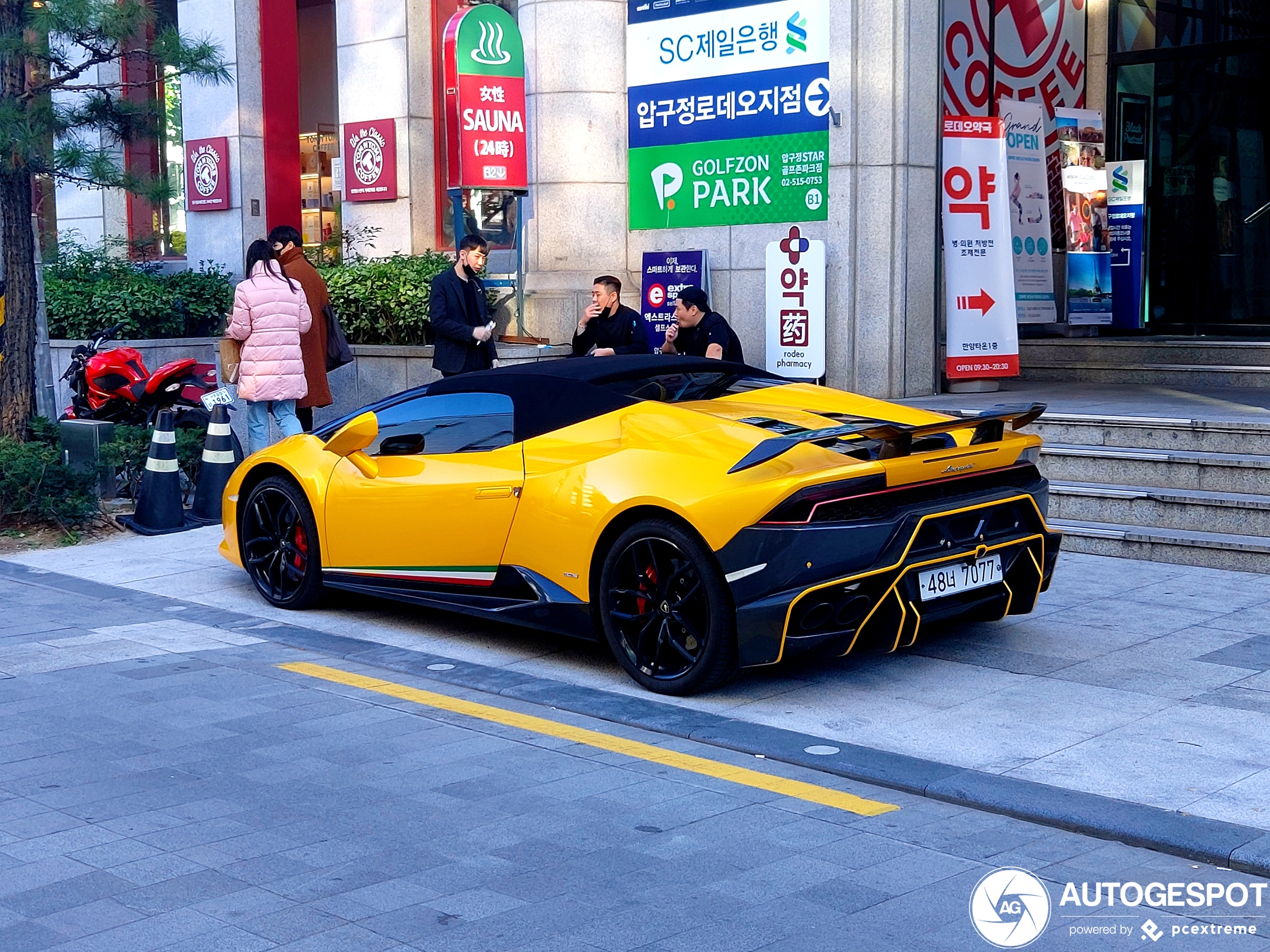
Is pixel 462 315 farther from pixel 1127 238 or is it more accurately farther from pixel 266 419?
pixel 1127 238

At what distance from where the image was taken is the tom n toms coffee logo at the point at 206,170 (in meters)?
18.8

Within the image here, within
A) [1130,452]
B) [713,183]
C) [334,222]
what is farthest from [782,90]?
[334,222]

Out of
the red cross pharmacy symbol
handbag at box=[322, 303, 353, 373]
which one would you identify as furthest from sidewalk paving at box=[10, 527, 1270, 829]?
the red cross pharmacy symbol

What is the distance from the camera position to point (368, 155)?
17234 mm

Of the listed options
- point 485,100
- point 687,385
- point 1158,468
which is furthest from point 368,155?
point 687,385

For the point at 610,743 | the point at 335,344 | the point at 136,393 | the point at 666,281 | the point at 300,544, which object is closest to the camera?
the point at 610,743

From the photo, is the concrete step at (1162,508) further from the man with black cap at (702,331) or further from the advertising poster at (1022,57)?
the advertising poster at (1022,57)

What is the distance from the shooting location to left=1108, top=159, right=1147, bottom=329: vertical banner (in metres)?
16.8

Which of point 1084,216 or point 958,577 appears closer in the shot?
point 958,577

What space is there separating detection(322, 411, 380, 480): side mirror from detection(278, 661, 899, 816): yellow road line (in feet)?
3.50

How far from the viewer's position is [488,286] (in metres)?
14.7

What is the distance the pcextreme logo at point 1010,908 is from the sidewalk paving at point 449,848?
0.04 m

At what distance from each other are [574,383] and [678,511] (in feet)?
3.81

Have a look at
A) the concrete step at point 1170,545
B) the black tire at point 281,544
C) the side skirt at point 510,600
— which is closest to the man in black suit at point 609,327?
the concrete step at point 1170,545
